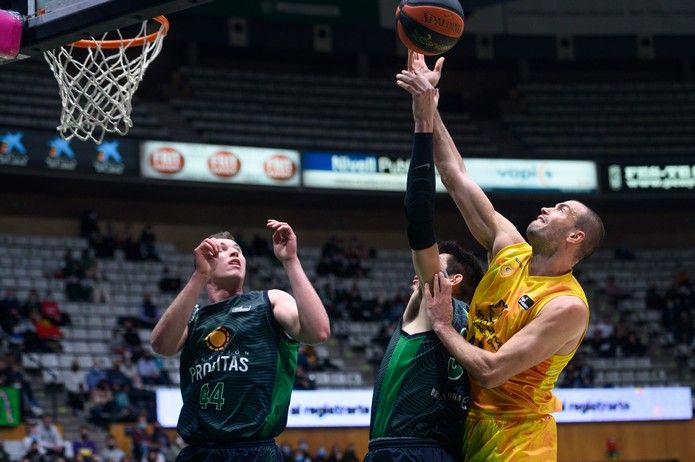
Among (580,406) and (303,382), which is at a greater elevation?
(303,382)

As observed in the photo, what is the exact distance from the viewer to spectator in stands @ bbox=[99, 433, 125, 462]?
14.8m

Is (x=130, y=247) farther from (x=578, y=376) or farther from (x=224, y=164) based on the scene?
(x=578, y=376)

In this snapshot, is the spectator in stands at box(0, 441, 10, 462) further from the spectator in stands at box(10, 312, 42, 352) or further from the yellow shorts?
the yellow shorts

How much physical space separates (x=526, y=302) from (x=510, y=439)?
509 millimetres

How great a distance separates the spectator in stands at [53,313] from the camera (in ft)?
58.5

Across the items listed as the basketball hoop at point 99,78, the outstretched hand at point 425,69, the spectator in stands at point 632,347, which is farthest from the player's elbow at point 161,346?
the spectator in stands at point 632,347

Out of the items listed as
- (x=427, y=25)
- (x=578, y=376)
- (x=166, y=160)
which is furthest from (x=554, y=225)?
(x=166, y=160)

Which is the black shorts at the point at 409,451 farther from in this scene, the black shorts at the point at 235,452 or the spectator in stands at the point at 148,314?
the spectator in stands at the point at 148,314

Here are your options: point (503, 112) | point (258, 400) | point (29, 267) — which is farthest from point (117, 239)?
point (258, 400)

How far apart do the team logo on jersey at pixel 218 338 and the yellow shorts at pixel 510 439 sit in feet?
3.60

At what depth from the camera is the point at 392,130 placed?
24219mm

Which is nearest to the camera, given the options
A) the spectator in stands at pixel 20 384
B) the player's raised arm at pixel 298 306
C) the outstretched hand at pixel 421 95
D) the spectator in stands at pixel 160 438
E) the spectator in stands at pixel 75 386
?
the outstretched hand at pixel 421 95

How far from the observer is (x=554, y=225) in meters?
4.27

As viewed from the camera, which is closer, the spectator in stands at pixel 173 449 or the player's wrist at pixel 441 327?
the player's wrist at pixel 441 327
